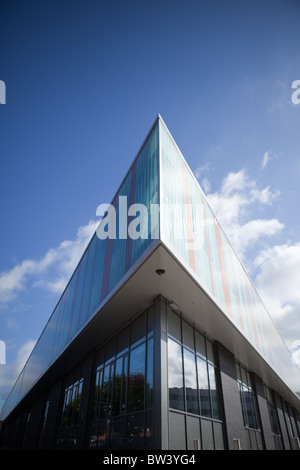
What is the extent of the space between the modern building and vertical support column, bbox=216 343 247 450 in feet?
0.17

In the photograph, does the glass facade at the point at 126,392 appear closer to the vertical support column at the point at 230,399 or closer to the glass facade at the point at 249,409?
the vertical support column at the point at 230,399

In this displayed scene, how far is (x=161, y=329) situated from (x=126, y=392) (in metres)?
2.99

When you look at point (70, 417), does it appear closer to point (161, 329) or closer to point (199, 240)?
point (161, 329)

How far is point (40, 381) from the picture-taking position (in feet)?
72.4

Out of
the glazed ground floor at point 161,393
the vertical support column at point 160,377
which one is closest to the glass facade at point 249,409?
the glazed ground floor at point 161,393

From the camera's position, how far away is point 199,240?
1136 centimetres

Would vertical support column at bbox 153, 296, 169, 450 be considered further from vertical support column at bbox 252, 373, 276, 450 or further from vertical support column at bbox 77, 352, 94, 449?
vertical support column at bbox 252, 373, 276, 450

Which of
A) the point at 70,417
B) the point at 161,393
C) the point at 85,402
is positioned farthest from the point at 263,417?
the point at 161,393

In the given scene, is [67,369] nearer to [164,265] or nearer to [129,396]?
[129,396]

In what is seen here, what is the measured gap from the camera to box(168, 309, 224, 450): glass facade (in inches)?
355

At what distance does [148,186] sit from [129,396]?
308 inches

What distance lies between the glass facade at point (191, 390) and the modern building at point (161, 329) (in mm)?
49

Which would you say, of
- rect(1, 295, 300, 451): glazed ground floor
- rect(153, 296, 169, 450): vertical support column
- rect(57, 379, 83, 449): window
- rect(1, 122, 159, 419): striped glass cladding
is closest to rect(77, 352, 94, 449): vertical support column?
rect(1, 295, 300, 451): glazed ground floor

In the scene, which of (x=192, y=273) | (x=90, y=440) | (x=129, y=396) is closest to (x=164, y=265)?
(x=192, y=273)
